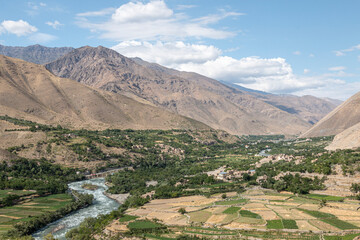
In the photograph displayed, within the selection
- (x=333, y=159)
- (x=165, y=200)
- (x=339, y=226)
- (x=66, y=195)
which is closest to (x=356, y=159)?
(x=333, y=159)

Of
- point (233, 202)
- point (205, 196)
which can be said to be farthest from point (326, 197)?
point (205, 196)

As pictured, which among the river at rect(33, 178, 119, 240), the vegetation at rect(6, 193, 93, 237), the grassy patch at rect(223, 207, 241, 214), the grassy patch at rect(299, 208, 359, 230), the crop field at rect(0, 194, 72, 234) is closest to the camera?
the grassy patch at rect(299, 208, 359, 230)

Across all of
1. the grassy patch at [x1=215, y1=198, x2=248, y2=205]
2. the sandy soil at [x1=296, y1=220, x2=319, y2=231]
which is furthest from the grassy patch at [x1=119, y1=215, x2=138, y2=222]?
the sandy soil at [x1=296, y1=220, x2=319, y2=231]

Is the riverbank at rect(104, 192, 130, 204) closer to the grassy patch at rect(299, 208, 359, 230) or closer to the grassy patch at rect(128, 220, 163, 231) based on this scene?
the grassy patch at rect(128, 220, 163, 231)

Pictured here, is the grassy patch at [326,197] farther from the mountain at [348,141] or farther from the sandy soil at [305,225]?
the mountain at [348,141]

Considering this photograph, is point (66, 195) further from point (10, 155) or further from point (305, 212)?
point (305, 212)
